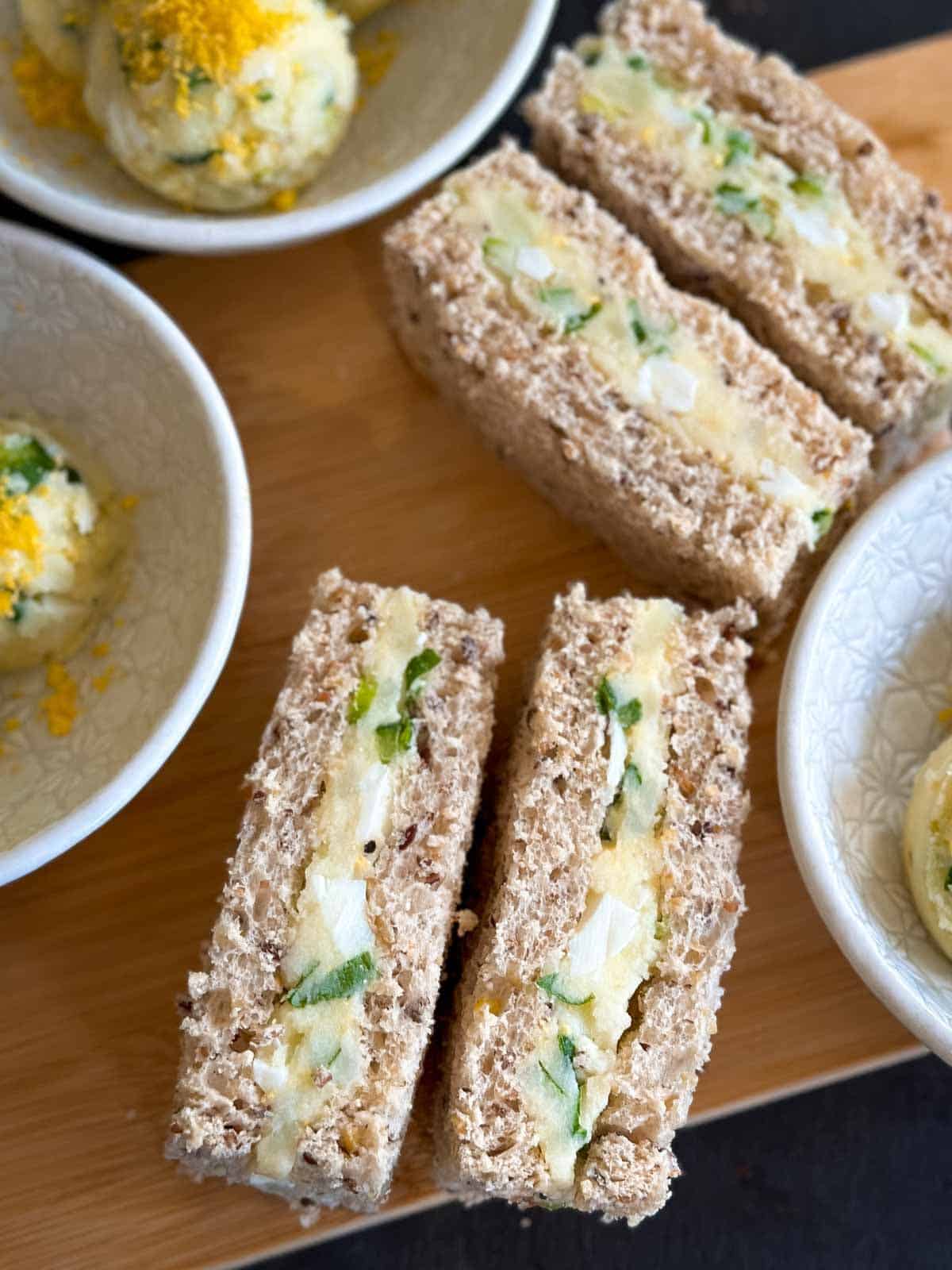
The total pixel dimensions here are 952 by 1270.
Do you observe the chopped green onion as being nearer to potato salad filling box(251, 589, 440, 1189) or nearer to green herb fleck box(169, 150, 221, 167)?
green herb fleck box(169, 150, 221, 167)

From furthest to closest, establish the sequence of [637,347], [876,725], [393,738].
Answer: [637,347] → [876,725] → [393,738]

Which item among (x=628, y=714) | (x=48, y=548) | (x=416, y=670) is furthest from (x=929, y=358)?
(x=48, y=548)

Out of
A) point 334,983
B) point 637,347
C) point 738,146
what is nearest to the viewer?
point 334,983

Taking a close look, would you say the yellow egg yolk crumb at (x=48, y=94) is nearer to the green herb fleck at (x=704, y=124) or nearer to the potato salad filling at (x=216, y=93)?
the potato salad filling at (x=216, y=93)

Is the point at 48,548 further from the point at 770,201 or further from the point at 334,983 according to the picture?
the point at 770,201

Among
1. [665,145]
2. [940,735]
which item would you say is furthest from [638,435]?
[940,735]

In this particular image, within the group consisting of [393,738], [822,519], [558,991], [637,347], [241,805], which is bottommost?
[241,805]

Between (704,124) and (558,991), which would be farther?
(704,124)

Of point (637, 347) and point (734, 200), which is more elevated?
point (734, 200)
